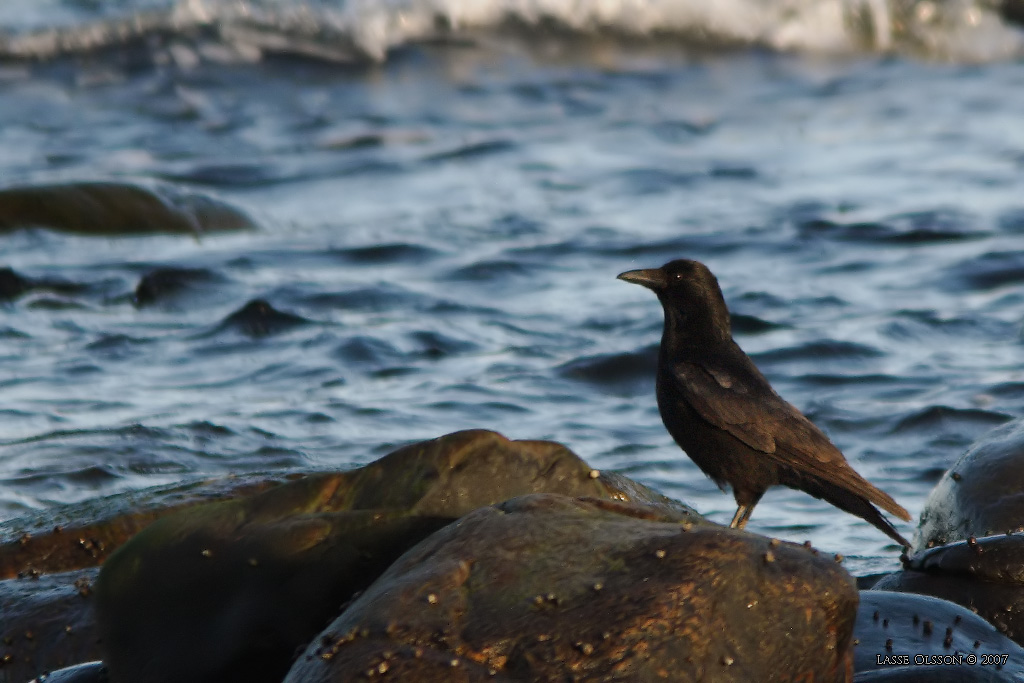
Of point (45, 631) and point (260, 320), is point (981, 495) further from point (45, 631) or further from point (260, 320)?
point (260, 320)

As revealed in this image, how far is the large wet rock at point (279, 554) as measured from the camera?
14.6ft

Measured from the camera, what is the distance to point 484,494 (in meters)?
4.70

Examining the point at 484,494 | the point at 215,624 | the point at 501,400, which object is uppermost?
the point at 484,494

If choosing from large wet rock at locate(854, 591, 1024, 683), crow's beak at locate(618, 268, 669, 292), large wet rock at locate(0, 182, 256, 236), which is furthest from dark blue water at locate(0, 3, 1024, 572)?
large wet rock at locate(854, 591, 1024, 683)

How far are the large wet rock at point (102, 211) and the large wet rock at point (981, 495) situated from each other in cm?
751

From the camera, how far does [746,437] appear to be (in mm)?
6047

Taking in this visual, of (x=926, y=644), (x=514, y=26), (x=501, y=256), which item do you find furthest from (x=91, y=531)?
(x=514, y=26)

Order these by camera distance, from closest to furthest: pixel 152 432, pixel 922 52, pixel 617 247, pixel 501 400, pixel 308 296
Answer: pixel 152 432 < pixel 501 400 < pixel 308 296 < pixel 617 247 < pixel 922 52

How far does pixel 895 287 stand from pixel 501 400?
3868 millimetres

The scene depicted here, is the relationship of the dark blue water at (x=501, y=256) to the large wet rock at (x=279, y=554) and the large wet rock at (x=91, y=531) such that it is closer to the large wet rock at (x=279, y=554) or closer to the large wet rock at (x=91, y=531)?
the large wet rock at (x=91, y=531)

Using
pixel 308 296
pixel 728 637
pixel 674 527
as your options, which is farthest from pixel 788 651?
pixel 308 296

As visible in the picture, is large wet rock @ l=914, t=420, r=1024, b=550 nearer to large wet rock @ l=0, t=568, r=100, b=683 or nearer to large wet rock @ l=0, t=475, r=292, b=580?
large wet rock @ l=0, t=475, r=292, b=580

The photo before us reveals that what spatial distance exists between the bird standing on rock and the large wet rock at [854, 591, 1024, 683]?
2.61 feet

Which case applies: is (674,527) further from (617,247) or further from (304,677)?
(617,247)
